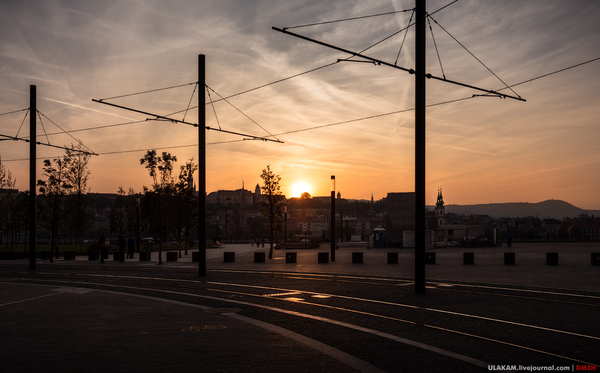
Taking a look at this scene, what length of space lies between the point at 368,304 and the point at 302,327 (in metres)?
3.29

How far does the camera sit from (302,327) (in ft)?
30.8

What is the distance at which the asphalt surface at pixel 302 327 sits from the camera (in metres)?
6.80

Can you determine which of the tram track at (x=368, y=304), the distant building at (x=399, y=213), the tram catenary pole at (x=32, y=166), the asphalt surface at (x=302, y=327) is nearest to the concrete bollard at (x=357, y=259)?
the tram track at (x=368, y=304)

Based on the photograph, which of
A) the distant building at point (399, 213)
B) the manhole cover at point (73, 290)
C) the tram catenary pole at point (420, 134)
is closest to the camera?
the tram catenary pole at point (420, 134)

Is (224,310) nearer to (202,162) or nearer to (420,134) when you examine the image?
(420,134)

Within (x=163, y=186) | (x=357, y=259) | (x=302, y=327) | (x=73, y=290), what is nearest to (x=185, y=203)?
(x=163, y=186)

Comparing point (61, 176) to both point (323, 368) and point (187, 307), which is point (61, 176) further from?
point (323, 368)

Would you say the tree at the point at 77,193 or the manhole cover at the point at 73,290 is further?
the tree at the point at 77,193

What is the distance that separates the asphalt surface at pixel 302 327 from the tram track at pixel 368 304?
0.11 feet

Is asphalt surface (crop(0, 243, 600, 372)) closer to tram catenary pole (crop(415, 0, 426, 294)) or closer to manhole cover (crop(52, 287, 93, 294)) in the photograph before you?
manhole cover (crop(52, 287, 93, 294))

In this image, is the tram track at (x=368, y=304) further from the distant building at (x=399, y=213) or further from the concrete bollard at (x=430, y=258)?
the distant building at (x=399, y=213)

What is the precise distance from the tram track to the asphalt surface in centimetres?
3

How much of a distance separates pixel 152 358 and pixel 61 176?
4245 cm

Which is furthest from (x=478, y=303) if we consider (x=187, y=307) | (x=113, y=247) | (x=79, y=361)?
(x=113, y=247)
